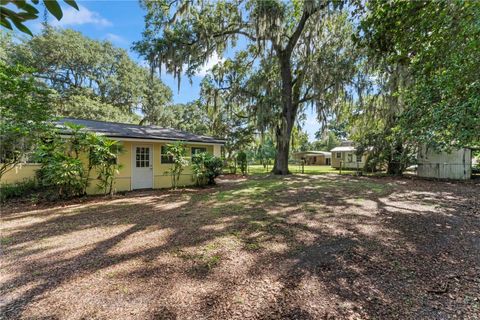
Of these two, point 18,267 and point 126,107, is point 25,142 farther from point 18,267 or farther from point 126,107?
point 126,107

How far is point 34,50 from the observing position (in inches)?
754

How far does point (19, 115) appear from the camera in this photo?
6.07m

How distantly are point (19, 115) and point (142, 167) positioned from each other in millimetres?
4025

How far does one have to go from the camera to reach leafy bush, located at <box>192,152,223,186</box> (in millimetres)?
9517

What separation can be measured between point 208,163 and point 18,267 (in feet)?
23.3

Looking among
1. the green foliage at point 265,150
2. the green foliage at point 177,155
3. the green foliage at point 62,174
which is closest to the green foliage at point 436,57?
the green foliage at point 177,155

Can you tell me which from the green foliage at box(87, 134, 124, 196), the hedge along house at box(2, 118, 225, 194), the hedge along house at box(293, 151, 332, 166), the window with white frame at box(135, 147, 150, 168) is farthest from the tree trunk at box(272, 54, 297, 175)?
the hedge along house at box(293, 151, 332, 166)

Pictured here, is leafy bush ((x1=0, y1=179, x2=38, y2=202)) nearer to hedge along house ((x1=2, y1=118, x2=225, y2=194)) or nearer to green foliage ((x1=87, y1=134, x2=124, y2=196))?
hedge along house ((x1=2, y1=118, x2=225, y2=194))

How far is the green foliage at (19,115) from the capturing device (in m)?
5.90

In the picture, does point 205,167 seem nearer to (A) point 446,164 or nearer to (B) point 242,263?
(B) point 242,263

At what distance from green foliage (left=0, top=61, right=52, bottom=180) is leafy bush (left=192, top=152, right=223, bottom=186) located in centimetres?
482

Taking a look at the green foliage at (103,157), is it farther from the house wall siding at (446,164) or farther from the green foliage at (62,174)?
the house wall siding at (446,164)

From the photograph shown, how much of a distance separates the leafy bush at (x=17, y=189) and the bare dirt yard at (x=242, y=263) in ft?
6.12

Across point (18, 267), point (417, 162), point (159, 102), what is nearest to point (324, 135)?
point (417, 162)
